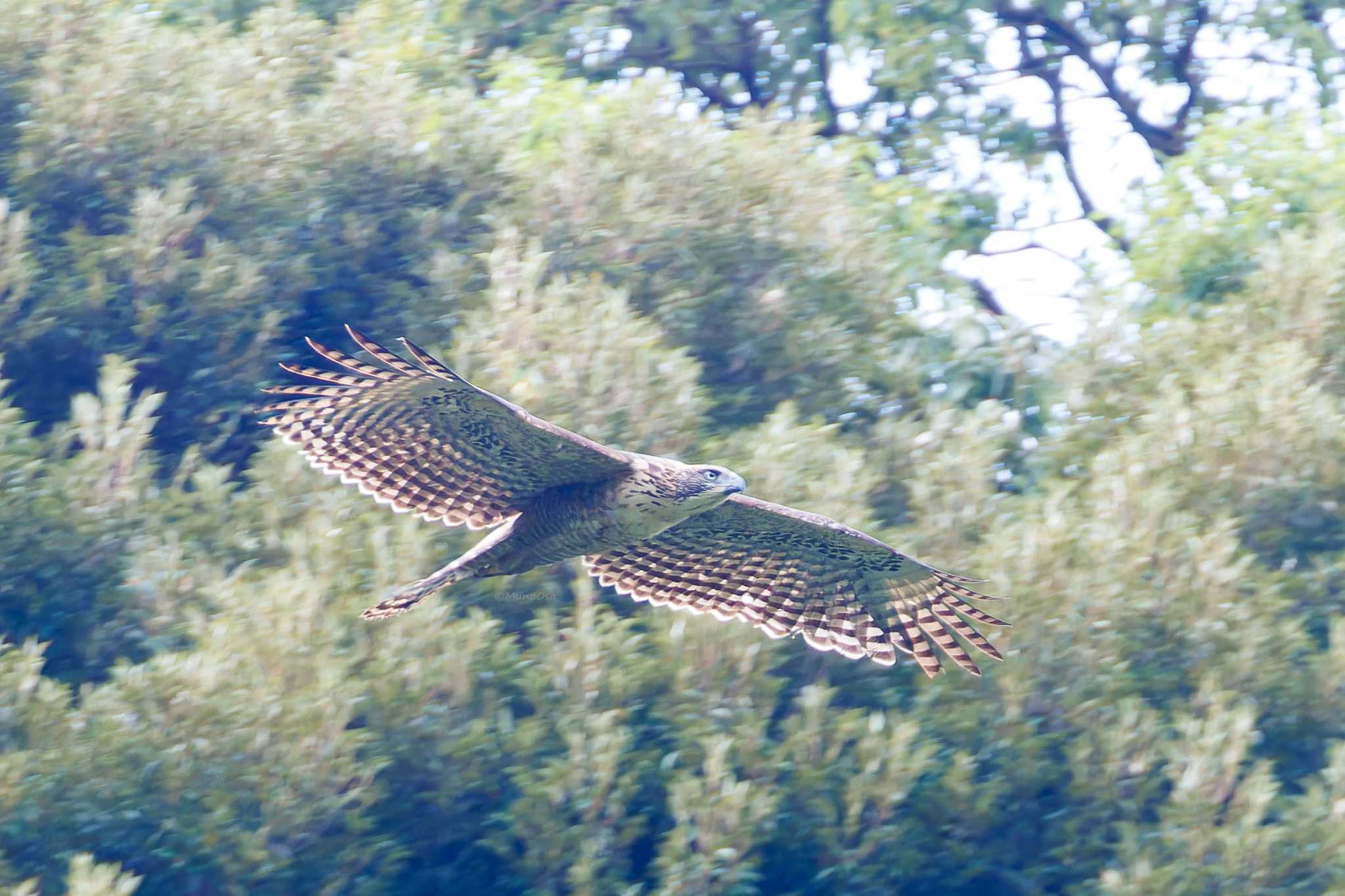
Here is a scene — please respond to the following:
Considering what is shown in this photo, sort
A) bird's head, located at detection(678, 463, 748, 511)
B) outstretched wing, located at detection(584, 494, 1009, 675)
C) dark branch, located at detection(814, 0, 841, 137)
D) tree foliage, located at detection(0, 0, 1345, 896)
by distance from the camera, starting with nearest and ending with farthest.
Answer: bird's head, located at detection(678, 463, 748, 511) < tree foliage, located at detection(0, 0, 1345, 896) < outstretched wing, located at detection(584, 494, 1009, 675) < dark branch, located at detection(814, 0, 841, 137)

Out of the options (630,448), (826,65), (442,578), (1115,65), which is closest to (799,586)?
(630,448)

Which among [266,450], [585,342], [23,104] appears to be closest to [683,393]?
[585,342]

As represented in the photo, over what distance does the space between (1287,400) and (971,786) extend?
271cm

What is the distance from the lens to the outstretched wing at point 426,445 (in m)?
7.71

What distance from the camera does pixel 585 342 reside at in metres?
9.29

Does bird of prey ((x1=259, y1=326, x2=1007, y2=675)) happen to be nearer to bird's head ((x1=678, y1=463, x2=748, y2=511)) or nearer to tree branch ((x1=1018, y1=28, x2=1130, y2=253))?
bird's head ((x1=678, y1=463, x2=748, y2=511))

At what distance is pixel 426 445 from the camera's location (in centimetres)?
811

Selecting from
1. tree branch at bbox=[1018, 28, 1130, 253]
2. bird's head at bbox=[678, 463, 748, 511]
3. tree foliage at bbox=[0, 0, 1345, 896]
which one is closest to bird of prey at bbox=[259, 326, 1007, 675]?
bird's head at bbox=[678, 463, 748, 511]

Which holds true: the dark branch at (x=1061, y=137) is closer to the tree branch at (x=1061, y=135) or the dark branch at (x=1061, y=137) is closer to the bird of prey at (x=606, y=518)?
the tree branch at (x=1061, y=135)

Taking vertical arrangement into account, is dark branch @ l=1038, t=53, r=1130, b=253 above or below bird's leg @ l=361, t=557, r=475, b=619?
below

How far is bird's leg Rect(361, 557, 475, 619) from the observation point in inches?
304

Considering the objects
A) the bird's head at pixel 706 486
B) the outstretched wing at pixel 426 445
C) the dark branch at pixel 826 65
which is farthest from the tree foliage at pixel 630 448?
the dark branch at pixel 826 65

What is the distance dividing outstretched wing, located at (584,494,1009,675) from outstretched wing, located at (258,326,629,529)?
91 centimetres

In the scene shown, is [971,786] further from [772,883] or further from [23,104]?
[23,104]
